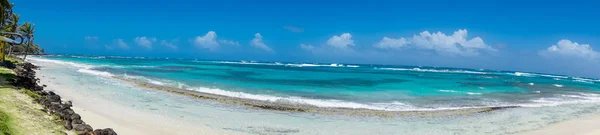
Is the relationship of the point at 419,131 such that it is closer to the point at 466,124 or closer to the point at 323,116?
the point at 466,124

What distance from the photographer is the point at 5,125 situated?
7.45 meters

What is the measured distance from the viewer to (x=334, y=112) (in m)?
16.2

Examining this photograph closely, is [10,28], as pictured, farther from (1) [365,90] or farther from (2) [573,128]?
(2) [573,128]

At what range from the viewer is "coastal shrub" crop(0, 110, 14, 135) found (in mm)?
7109

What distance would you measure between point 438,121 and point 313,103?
6.14 meters

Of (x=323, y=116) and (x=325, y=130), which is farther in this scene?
(x=323, y=116)

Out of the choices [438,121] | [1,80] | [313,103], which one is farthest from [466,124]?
[1,80]

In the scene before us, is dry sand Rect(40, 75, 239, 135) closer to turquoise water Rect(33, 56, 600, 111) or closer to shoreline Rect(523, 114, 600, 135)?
turquoise water Rect(33, 56, 600, 111)

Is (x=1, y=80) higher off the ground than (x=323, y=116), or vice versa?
(x=1, y=80)

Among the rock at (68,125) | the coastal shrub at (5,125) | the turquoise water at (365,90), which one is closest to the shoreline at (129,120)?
the rock at (68,125)

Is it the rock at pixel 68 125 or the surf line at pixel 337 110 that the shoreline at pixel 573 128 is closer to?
the surf line at pixel 337 110

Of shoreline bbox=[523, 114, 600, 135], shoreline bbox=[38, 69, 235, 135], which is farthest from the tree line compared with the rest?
shoreline bbox=[523, 114, 600, 135]

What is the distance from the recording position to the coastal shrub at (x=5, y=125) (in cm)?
711

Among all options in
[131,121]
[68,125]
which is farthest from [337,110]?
[68,125]
